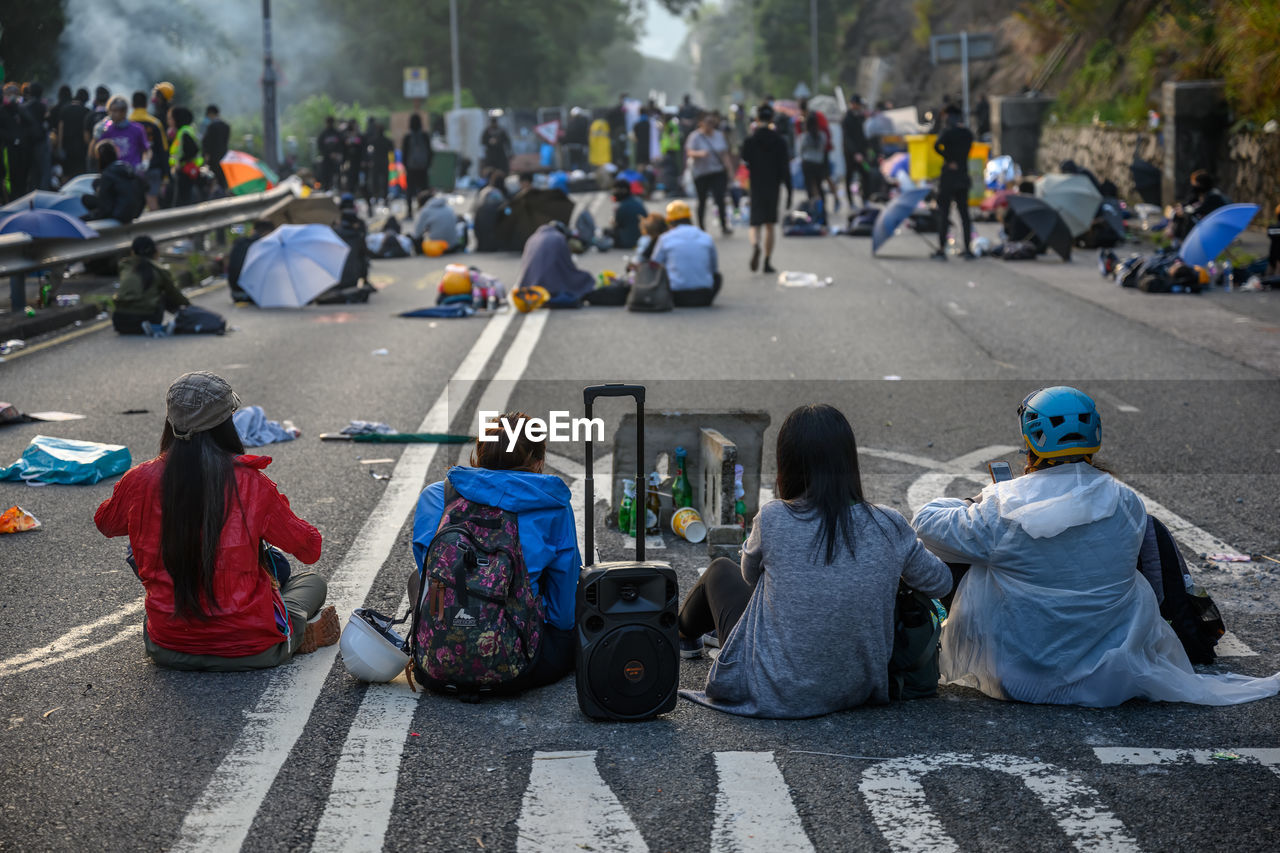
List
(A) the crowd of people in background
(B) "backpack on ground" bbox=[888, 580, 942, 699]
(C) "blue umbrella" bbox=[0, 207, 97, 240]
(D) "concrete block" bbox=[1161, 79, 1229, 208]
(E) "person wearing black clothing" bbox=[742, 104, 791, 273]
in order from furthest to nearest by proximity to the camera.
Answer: (D) "concrete block" bbox=[1161, 79, 1229, 208]
(A) the crowd of people in background
(E) "person wearing black clothing" bbox=[742, 104, 791, 273]
(C) "blue umbrella" bbox=[0, 207, 97, 240]
(B) "backpack on ground" bbox=[888, 580, 942, 699]

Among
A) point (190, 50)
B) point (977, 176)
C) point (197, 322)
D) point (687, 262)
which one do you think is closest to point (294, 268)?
point (197, 322)

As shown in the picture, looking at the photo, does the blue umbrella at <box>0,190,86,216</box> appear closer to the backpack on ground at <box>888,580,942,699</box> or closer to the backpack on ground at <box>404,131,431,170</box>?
the backpack on ground at <box>404,131,431,170</box>

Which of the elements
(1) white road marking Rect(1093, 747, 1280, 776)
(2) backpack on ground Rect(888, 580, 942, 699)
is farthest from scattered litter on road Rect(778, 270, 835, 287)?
Result: (1) white road marking Rect(1093, 747, 1280, 776)

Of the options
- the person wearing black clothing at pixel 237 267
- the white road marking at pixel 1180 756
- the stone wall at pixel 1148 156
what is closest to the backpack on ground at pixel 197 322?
the person wearing black clothing at pixel 237 267

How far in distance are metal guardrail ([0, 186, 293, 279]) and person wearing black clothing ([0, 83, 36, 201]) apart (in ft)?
9.09

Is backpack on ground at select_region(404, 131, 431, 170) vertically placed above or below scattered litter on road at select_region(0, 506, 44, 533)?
above

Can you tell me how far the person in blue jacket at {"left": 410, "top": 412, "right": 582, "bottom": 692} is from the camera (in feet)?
16.2

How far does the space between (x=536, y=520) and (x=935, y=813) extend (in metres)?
1.66

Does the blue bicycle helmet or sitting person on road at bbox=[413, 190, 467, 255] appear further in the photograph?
sitting person on road at bbox=[413, 190, 467, 255]

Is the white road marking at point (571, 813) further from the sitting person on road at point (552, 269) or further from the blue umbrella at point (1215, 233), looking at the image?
the blue umbrella at point (1215, 233)

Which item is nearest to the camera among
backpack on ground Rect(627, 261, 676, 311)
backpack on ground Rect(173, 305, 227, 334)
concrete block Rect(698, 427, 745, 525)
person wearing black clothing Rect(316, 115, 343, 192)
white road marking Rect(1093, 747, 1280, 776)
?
white road marking Rect(1093, 747, 1280, 776)

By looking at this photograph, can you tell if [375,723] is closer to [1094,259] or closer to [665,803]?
[665,803]

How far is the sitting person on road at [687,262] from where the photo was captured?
15336 mm

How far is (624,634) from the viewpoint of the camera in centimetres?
475
